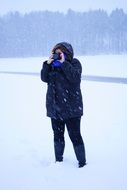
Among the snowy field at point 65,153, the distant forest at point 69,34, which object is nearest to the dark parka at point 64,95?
the snowy field at point 65,153

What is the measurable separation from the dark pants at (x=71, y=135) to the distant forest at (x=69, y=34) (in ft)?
302

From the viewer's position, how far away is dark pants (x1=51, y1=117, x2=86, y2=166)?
4.47 meters

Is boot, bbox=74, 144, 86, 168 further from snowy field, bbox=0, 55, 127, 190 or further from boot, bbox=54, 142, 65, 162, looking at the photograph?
boot, bbox=54, 142, 65, 162

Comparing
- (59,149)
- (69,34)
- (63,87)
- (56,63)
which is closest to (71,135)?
(59,149)

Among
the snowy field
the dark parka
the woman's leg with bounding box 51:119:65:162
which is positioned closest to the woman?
the dark parka

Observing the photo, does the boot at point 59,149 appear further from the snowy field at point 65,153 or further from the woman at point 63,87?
the woman at point 63,87

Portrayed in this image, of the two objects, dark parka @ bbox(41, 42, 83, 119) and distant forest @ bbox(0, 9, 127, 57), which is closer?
dark parka @ bbox(41, 42, 83, 119)

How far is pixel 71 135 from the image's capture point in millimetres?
4535

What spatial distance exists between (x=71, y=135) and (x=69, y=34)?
107 metres

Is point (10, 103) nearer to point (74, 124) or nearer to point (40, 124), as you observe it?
point (40, 124)

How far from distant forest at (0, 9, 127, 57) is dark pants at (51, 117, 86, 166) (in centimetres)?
9200

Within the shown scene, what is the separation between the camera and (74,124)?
14.7 feet

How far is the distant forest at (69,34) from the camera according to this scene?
102 metres

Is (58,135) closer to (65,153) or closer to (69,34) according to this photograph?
(65,153)
